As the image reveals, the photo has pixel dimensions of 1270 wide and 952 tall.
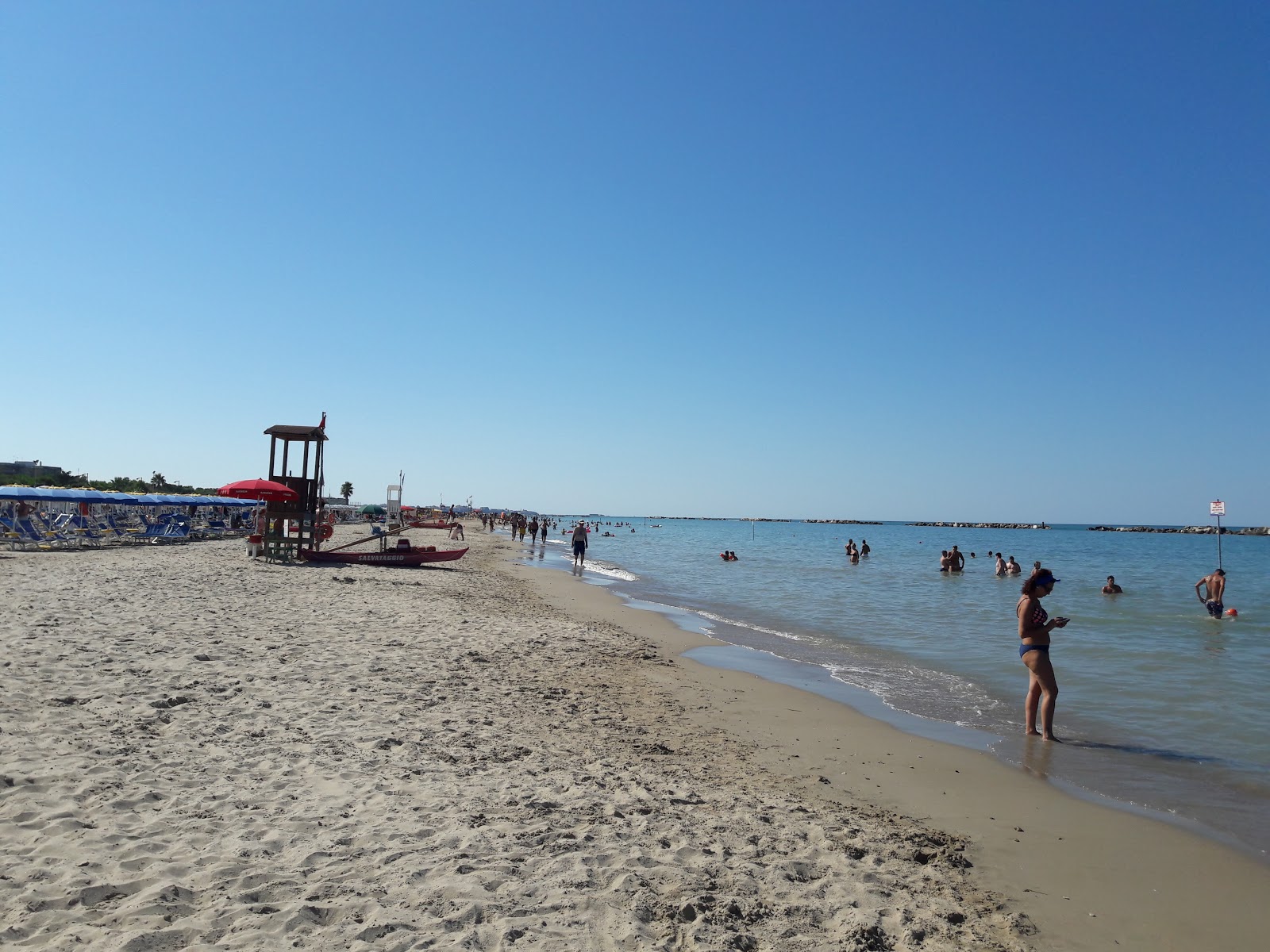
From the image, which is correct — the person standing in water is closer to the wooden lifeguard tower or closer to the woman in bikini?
the wooden lifeguard tower

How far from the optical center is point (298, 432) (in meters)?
Answer: 19.7

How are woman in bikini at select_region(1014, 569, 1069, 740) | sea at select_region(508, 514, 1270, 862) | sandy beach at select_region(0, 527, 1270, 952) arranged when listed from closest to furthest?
sandy beach at select_region(0, 527, 1270, 952), sea at select_region(508, 514, 1270, 862), woman in bikini at select_region(1014, 569, 1069, 740)

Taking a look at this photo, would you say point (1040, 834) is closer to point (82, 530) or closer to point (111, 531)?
point (111, 531)

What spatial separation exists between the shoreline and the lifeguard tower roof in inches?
597

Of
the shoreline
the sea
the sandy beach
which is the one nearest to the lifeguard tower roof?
the sea

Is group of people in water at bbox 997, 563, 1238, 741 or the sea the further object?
group of people in water at bbox 997, 563, 1238, 741

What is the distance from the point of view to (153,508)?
34.0 meters

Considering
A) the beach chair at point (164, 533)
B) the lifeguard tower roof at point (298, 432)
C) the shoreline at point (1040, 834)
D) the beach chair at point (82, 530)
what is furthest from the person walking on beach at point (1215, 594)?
the beach chair at point (164, 533)

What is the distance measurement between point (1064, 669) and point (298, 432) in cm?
1798

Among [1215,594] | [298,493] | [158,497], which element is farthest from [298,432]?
[1215,594]

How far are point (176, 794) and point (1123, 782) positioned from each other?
669 centimetres

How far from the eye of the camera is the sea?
611cm

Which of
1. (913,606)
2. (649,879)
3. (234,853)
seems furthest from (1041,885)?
(913,606)

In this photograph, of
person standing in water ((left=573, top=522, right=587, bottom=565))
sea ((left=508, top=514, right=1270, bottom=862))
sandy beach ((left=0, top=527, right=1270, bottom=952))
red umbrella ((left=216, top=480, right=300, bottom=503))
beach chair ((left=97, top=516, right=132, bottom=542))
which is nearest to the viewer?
sandy beach ((left=0, top=527, right=1270, bottom=952))
